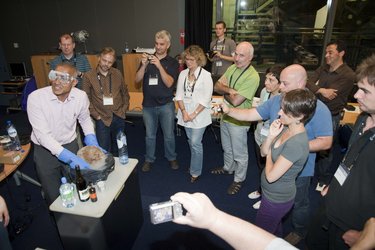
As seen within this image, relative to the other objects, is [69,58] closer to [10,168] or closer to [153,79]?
[153,79]

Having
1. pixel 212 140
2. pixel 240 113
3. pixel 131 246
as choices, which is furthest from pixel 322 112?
pixel 212 140

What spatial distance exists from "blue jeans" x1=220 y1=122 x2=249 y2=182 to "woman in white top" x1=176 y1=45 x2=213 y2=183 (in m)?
0.28

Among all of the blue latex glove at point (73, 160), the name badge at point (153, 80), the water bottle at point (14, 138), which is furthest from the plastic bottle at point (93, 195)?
the name badge at point (153, 80)

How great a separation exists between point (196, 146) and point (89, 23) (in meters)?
4.82

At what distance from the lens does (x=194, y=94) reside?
A: 2.85 meters

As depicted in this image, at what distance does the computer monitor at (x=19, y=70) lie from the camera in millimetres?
5945

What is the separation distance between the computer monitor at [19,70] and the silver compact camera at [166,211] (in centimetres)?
648

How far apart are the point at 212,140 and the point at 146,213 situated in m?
2.07

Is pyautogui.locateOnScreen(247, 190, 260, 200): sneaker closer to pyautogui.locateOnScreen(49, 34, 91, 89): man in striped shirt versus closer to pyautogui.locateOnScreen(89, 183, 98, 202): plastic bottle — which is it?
pyautogui.locateOnScreen(89, 183, 98, 202): plastic bottle

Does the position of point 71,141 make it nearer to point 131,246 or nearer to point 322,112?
point 131,246

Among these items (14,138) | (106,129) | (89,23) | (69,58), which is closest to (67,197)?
(14,138)

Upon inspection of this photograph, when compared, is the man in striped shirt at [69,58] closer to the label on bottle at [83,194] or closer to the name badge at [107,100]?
the name badge at [107,100]

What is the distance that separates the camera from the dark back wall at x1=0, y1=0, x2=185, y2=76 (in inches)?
224

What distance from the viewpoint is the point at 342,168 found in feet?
5.05
